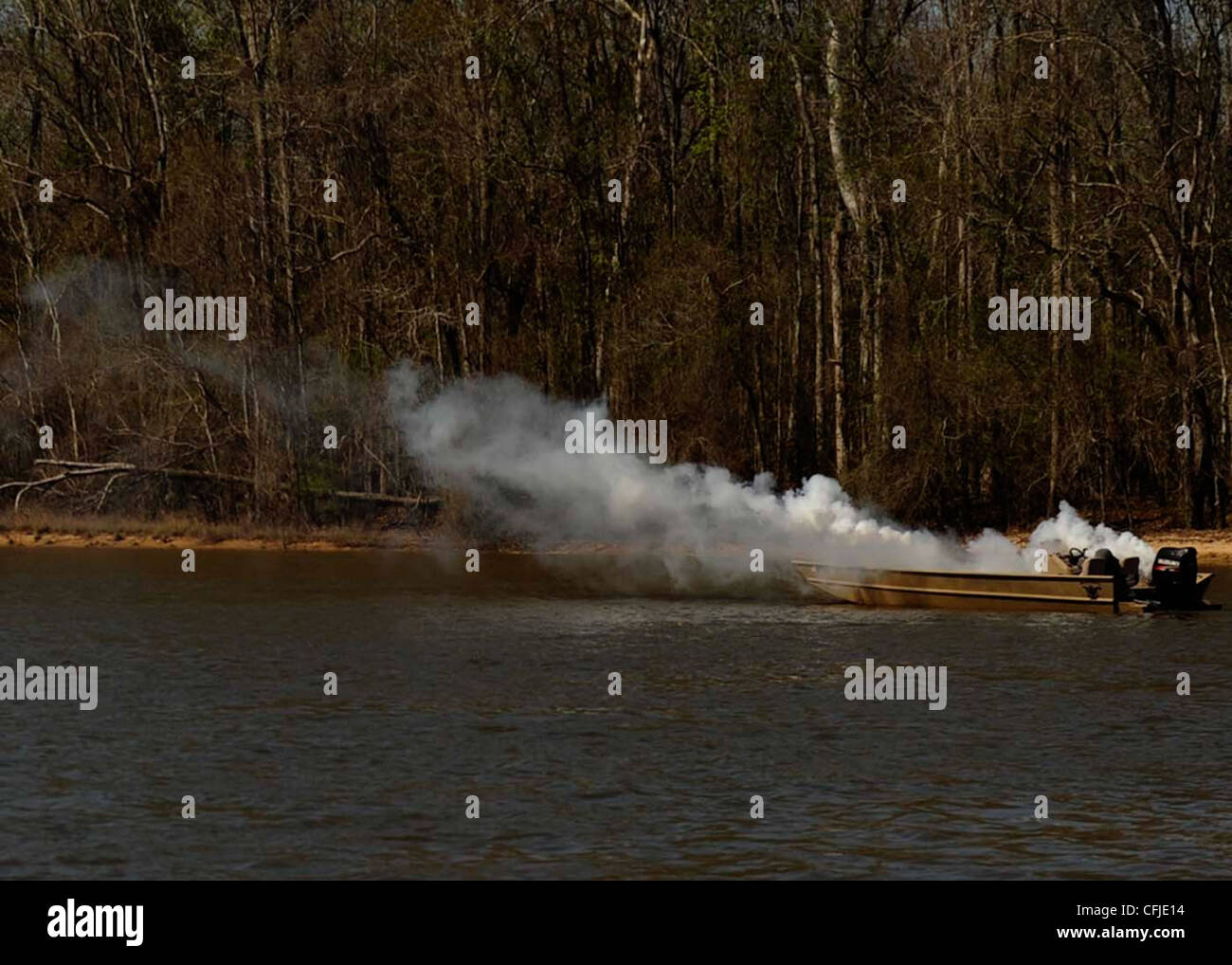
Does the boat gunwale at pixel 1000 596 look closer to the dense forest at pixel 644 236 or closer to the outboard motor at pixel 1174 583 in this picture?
the outboard motor at pixel 1174 583

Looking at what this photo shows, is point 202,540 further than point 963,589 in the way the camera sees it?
Yes

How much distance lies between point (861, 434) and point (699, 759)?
34.8m

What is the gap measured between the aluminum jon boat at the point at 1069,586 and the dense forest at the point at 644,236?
14143 millimetres

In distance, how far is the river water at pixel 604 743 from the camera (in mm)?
18547

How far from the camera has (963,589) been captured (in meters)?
37.7

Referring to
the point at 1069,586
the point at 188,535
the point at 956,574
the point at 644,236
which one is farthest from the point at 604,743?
the point at 644,236

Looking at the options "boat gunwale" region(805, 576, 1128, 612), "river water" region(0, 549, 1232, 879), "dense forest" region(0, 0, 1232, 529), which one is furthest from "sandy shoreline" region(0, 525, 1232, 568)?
"boat gunwale" region(805, 576, 1128, 612)

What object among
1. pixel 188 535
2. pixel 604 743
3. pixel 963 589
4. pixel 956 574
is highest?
pixel 188 535

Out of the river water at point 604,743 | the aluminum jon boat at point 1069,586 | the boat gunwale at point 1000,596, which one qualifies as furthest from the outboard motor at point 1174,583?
the boat gunwale at point 1000,596

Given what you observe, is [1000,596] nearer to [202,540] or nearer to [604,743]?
[604,743]

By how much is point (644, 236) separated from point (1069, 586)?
27482 millimetres

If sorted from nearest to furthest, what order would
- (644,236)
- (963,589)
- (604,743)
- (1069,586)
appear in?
(604,743)
(1069,586)
(963,589)
(644,236)

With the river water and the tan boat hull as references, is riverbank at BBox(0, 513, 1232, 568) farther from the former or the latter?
the tan boat hull
